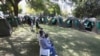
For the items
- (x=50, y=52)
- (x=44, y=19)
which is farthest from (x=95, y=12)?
(x=50, y=52)

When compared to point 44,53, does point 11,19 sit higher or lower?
lower

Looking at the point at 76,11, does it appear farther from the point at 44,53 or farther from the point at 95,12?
the point at 44,53

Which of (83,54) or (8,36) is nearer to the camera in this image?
(83,54)

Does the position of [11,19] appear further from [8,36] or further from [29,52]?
[29,52]

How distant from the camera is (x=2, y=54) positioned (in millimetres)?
12789

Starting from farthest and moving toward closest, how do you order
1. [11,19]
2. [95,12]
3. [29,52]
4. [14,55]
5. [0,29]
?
[95,12] → [11,19] → [0,29] → [29,52] → [14,55]

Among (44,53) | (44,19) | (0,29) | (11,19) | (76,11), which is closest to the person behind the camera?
(44,53)

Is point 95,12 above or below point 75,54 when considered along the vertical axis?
below

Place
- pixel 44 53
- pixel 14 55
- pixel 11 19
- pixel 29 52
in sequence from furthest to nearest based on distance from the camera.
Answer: pixel 11 19 → pixel 29 52 → pixel 14 55 → pixel 44 53

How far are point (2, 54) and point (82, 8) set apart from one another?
133 ft

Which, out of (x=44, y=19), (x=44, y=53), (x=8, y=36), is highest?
(x=44, y=53)

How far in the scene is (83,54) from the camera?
12906mm

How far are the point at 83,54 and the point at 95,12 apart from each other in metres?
38.2

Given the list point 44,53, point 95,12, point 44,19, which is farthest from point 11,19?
point 44,53
